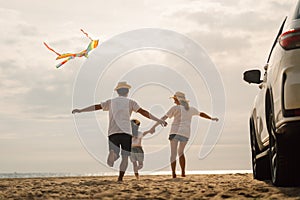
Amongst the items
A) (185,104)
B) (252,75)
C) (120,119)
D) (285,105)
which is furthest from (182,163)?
(285,105)

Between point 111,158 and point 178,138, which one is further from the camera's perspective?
point 178,138

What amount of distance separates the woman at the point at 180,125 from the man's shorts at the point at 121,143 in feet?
5.48

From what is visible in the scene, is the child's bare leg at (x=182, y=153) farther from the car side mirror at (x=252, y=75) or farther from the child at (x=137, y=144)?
the car side mirror at (x=252, y=75)

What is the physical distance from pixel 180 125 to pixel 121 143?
206 centimetres

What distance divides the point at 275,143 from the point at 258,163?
3.42 m

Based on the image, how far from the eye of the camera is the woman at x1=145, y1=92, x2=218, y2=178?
515 inches

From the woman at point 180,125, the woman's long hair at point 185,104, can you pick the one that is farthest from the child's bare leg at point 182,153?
the woman's long hair at point 185,104

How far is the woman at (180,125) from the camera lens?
42.9ft

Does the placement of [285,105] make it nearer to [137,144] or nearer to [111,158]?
[111,158]

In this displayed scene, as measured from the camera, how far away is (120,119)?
11.6 metres

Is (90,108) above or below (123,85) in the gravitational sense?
below

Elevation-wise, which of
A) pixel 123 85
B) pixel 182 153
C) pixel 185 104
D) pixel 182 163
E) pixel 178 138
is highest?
pixel 123 85

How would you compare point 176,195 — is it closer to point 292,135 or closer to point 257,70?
point 292,135

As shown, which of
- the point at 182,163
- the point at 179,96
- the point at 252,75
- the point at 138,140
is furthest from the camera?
the point at 138,140
